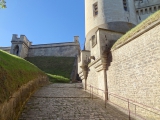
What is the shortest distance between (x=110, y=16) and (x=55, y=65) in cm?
1567

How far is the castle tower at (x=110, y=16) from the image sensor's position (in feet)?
44.2

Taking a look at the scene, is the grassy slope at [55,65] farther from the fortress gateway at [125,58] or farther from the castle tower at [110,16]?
the castle tower at [110,16]

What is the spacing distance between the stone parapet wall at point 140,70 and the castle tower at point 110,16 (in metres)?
6.52

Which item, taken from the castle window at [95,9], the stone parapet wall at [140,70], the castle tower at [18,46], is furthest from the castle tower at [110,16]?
the castle tower at [18,46]

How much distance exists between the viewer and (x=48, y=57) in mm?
29906

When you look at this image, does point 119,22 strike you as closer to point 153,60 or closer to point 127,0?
point 127,0

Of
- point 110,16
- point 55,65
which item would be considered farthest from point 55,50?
point 110,16

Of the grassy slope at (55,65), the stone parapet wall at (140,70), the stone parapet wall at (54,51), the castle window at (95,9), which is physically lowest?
the stone parapet wall at (140,70)

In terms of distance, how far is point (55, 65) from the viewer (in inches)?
1027

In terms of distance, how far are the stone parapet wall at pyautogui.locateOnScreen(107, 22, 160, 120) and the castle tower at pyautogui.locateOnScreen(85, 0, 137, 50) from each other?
6525 millimetres

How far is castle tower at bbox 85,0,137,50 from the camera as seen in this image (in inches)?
530

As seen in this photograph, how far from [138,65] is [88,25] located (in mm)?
9883

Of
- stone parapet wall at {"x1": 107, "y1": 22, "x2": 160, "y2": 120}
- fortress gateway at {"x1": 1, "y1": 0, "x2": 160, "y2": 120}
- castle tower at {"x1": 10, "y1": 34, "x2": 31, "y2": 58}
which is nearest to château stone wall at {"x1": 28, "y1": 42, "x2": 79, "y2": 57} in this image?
castle tower at {"x1": 10, "y1": 34, "x2": 31, "y2": 58}

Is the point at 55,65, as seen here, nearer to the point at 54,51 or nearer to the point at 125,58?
the point at 54,51
